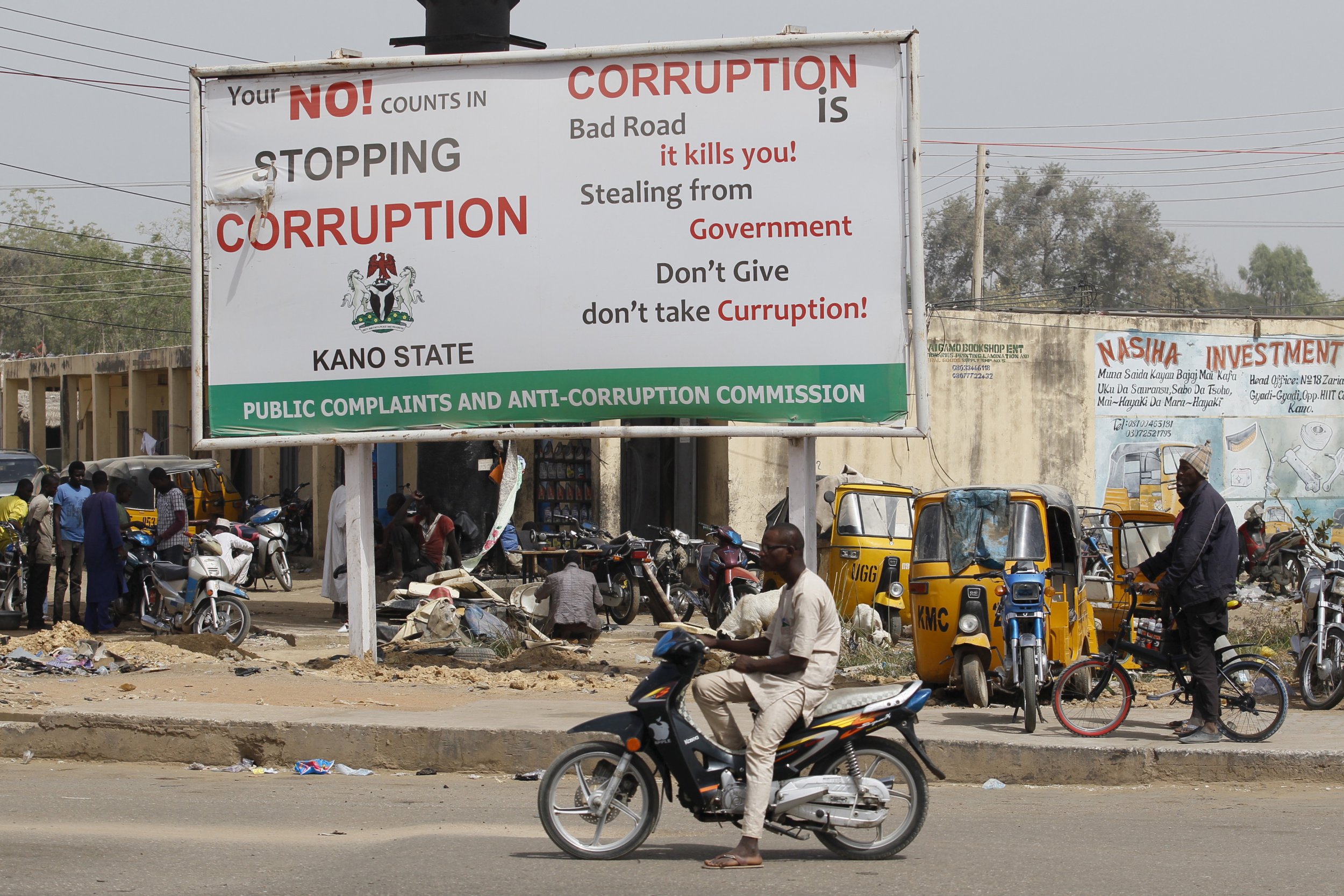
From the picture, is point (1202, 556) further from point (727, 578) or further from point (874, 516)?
point (727, 578)

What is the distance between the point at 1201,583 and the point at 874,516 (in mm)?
6890

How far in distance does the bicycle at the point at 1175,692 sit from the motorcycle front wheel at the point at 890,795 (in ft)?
10.0

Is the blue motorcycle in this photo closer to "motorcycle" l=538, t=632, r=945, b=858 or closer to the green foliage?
"motorcycle" l=538, t=632, r=945, b=858

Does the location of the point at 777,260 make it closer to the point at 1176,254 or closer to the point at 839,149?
the point at 839,149

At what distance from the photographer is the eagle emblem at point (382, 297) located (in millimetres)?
11344

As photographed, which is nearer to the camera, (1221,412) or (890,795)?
(890,795)

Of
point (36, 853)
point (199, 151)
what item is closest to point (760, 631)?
point (36, 853)

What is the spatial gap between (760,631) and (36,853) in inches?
193

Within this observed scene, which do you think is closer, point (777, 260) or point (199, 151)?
point (777, 260)

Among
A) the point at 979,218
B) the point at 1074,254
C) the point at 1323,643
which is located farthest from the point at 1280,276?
the point at 1323,643

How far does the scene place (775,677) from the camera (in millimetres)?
5980

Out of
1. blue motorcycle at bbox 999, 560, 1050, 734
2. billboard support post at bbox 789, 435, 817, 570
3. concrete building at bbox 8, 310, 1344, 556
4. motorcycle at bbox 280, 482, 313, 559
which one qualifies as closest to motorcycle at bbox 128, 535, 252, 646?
billboard support post at bbox 789, 435, 817, 570

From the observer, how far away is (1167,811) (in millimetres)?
7367

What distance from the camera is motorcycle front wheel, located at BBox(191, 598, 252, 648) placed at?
13352mm
